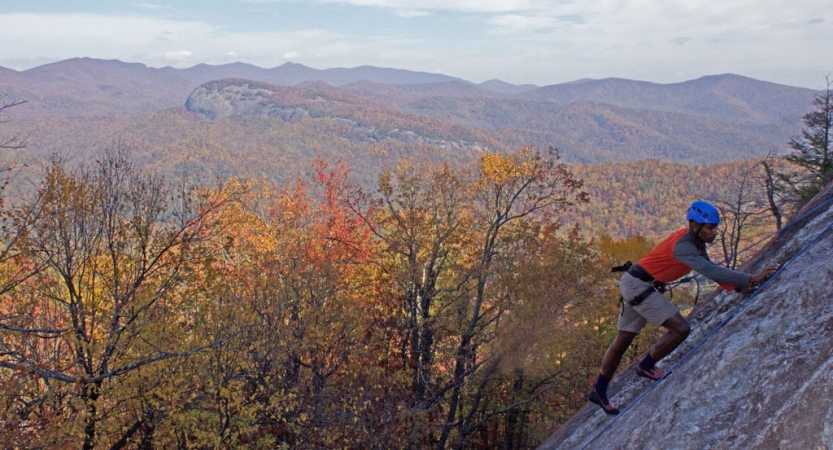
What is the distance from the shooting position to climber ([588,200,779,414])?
5.27 meters

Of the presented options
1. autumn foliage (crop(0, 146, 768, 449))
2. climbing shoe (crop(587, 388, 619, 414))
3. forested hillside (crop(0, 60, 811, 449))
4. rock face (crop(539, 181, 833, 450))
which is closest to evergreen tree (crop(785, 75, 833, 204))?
forested hillside (crop(0, 60, 811, 449))

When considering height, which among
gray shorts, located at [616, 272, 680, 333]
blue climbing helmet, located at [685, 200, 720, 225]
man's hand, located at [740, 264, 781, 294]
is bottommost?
gray shorts, located at [616, 272, 680, 333]

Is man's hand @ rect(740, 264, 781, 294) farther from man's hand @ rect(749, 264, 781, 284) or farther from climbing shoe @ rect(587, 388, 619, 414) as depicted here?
climbing shoe @ rect(587, 388, 619, 414)

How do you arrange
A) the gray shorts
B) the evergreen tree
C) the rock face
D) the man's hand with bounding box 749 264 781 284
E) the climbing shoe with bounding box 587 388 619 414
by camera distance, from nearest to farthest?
the rock face, the man's hand with bounding box 749 264 781 284, the gray shorts, the climbing shoe with bounding box 587 388 619 414, the evergreen tree

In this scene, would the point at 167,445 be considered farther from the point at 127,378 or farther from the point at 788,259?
the point at 788,259

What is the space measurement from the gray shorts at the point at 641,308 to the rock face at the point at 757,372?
0.56m

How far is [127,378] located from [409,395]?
8.79m

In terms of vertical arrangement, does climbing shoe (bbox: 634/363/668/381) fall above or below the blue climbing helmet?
below

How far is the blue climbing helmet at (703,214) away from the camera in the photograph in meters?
5.31

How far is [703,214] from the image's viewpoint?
5.33m

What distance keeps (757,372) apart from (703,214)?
159 cm

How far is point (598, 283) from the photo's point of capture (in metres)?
17.9

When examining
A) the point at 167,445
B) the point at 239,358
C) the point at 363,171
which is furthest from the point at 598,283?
the point at 363,171

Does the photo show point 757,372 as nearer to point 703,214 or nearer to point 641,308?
point 641,308
